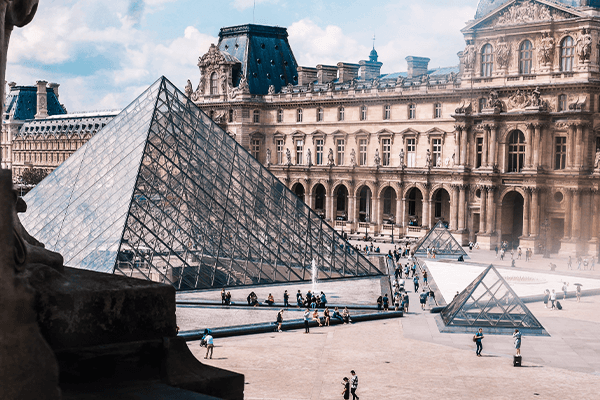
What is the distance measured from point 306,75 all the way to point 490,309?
4891 centimetres

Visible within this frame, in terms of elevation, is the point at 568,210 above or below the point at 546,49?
below

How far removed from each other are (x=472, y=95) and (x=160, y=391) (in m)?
53.6

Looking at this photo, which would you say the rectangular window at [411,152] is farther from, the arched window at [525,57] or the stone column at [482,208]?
the arched window at [525,57]

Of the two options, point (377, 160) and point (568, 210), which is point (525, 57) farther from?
point (377, 160)

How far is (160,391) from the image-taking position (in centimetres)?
367

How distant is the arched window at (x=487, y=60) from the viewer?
5397 centimetres

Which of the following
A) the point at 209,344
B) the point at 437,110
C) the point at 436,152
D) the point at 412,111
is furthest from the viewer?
the point at 412,111

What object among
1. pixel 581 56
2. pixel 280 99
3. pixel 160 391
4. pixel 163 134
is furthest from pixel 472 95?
pixel 160 391

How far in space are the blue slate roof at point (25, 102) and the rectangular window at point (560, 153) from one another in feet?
277

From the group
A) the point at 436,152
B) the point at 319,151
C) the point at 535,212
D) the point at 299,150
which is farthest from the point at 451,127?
the point at 299,150

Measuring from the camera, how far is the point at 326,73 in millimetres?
72562

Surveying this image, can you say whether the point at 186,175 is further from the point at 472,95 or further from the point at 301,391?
the point at 472,95

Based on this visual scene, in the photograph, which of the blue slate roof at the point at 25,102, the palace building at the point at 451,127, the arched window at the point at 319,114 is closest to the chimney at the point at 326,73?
the palace building at the point at 451,127

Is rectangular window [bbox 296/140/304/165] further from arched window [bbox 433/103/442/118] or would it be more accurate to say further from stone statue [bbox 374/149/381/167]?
arched window [bbox 433/103/442/118]
